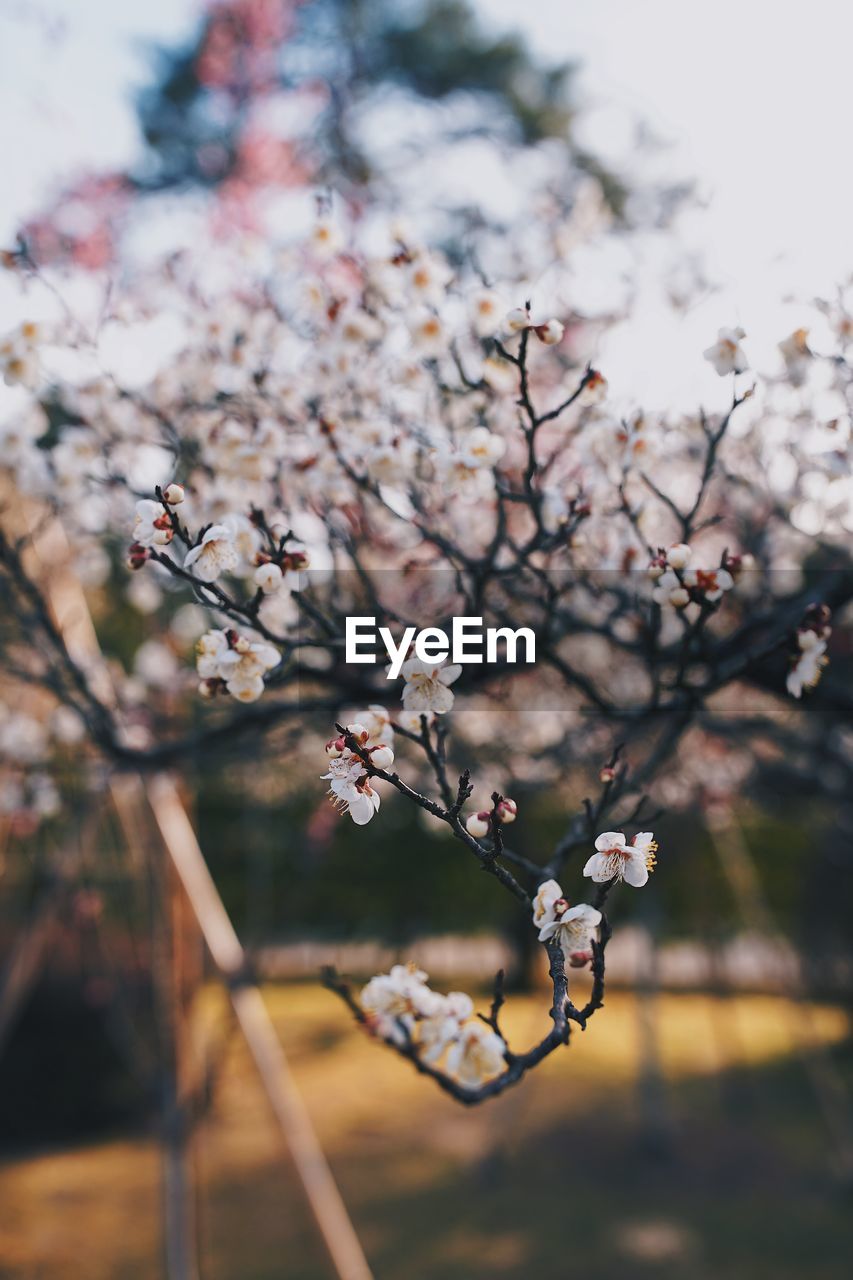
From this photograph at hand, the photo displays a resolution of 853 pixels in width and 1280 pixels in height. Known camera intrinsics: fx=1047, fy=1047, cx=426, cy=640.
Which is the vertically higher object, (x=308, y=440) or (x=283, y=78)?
(x=283, y=78)

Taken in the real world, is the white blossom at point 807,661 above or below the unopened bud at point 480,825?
above

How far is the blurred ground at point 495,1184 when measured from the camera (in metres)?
4.15

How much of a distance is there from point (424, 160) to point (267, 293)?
412cm

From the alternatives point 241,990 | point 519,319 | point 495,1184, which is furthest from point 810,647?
point 495,1184

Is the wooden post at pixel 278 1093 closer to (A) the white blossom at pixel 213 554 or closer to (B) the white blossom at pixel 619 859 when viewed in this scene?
(A) the white blossom at pixel 213 554

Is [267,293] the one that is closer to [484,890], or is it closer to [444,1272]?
[444,1272]

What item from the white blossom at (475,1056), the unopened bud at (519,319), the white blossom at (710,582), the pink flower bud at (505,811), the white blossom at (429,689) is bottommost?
the white blossom at (475,1056)

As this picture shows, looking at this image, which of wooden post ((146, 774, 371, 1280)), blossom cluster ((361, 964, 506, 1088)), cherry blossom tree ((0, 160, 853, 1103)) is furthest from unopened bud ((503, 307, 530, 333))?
wooden post ((146, 774, 371, 1280))

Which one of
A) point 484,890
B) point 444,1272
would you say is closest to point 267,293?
point 444,1272

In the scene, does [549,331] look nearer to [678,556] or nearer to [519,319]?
[519,319]

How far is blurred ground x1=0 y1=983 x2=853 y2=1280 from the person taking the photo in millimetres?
4148

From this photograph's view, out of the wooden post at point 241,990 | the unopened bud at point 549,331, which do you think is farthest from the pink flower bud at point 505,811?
the wooden post at point 241,990

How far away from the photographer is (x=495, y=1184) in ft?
16.2

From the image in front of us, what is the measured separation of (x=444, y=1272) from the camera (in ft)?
13.3
